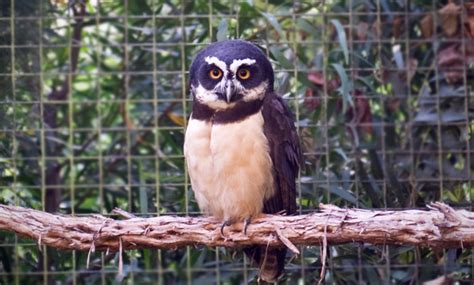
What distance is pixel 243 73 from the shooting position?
418cm

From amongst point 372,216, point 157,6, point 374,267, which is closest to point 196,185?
point 372,216

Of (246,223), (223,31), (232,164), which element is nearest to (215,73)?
(232,164)

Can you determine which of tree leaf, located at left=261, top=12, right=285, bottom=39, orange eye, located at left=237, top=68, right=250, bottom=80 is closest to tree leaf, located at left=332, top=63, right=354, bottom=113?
tree leaf, located at left=261, top=12, right=285, bottom=39

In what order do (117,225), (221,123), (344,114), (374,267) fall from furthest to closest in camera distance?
(344,114), (374,267), (221,123), (117,225)

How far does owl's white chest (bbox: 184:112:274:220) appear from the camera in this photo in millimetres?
4043

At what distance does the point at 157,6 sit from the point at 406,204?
1.85 m

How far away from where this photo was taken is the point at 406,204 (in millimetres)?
5133

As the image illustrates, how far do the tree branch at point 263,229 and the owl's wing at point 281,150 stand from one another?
12.6 inches

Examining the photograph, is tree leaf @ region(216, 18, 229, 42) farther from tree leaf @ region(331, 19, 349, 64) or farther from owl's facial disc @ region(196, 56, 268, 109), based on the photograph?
owl's facial disc @ region(196, 56, 268, 109)

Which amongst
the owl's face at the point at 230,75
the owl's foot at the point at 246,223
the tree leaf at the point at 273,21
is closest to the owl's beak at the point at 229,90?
the owl's face at the point at 230,75

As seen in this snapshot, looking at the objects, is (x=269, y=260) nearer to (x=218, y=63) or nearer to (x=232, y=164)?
(x=232, y=164)

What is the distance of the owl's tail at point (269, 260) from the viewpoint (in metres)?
4.32

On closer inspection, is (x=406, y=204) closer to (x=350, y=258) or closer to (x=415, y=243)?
(x=350, y=258)

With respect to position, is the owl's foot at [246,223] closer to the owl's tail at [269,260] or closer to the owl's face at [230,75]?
the owl's tail at [269,260]
